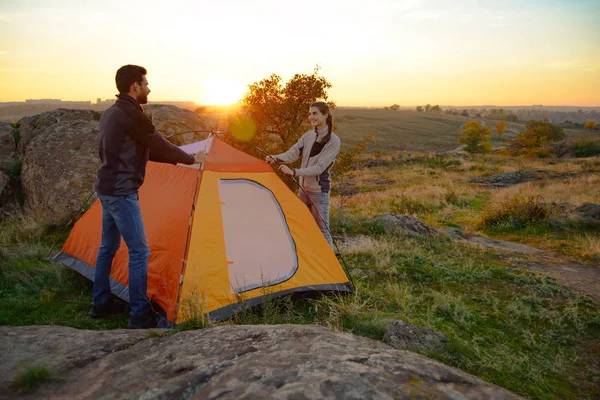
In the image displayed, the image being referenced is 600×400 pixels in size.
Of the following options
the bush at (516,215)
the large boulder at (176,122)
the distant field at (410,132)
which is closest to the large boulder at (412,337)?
the bush at (516,215)

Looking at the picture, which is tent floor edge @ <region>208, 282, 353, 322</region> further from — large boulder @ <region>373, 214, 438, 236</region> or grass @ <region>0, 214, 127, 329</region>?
large boulder @ <region>373, 214, 438, 236</region>

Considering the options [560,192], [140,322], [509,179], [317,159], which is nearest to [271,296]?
[140,322]

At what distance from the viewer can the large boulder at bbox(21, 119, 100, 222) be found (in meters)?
8.98

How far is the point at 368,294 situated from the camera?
5.42 meters

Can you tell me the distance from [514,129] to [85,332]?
316 ft

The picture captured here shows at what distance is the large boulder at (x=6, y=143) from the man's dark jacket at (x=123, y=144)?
8.48m

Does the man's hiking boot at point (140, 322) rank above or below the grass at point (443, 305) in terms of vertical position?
above

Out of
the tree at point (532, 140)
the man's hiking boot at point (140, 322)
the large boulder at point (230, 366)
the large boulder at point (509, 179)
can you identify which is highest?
the tree at point (532, 140)

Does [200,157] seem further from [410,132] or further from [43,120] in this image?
[410,132]

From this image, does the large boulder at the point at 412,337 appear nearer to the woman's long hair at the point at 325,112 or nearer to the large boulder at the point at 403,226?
the woman's long hair at the point at 325,112

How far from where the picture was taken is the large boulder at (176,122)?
11.2m

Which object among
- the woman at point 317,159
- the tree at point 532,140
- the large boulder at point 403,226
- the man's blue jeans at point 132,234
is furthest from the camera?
the tree at point 532,140

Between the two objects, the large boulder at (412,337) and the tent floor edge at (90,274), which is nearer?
the large boulder at (412,337)

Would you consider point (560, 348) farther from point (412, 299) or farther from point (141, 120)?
point (141, 120)
